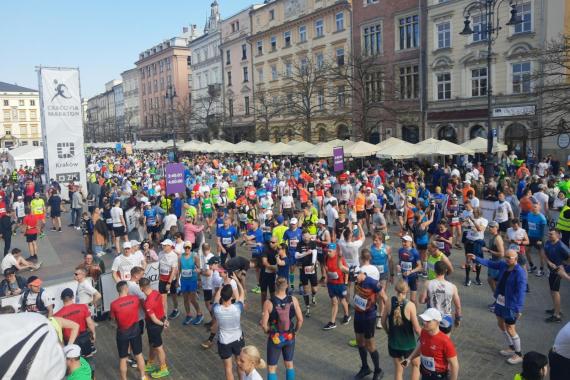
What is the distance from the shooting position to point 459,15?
3120 cm

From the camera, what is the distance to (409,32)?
114 feet

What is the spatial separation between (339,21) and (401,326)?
129 ft

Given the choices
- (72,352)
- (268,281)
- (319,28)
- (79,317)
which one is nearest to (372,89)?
(319,28)

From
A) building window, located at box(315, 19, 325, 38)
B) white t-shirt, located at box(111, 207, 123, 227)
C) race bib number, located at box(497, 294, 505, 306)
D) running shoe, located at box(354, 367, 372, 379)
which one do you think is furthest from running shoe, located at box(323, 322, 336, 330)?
building window, located at box(315, 19, 325, 38)

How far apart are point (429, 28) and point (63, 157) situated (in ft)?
86.6

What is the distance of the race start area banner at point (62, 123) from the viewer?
74.8 ft

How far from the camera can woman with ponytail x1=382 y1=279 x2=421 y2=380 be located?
5688 mm

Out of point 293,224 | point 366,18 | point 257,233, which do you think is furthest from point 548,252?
point 366,18

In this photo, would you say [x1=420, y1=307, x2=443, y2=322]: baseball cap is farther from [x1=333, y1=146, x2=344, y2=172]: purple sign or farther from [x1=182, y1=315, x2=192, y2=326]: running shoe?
[x1=333, y1=146, x2=344, y2=172]: purple sign

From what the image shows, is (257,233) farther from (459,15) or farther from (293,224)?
(459,15)

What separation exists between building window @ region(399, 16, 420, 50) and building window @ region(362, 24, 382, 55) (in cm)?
228

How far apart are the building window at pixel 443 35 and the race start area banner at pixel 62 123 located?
24.6 m

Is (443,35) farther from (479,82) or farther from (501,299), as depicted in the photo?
(501,299)

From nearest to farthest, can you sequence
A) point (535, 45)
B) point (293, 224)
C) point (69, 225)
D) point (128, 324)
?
point (128, 324)
point (293, 224)
point (69, 225)
point (535, 45)
